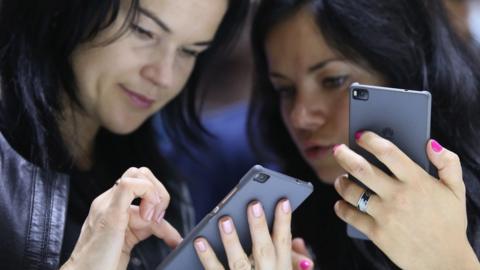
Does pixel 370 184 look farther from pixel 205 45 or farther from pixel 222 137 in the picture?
pixel 222 137

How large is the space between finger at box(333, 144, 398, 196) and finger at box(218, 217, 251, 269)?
0.16 m

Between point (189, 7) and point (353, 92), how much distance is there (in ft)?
1.14

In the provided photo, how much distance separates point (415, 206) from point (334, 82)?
397mm

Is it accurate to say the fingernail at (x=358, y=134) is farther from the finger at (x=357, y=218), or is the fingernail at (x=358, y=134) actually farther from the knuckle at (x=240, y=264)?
the knuckle at (x=240, y=264)

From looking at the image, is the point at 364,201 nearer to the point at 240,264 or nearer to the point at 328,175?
the point at 240,264

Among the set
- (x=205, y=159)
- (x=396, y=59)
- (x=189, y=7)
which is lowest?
(x=205, y=159)

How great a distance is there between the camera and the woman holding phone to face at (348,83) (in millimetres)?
1013

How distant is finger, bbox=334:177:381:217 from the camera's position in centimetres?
81

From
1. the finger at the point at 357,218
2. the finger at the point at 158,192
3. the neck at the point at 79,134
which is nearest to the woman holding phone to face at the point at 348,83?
the finger at the point at 357,218

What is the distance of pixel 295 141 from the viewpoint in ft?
4.12

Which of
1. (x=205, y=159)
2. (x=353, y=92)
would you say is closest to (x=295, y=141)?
(x=205, y=159)

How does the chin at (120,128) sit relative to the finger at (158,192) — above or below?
below

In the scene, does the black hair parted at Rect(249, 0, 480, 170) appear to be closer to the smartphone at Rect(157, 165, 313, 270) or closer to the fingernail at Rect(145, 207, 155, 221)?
the smartphone at Rect(157, 165, 313, 270)

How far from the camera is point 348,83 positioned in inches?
44.1
